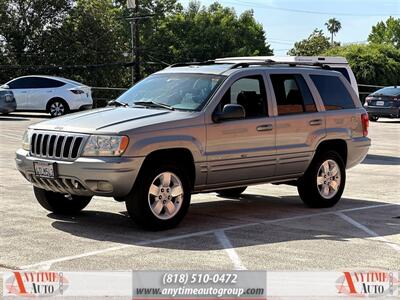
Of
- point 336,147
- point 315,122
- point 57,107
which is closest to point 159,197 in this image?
point 315,122

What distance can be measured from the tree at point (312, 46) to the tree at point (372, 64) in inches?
987

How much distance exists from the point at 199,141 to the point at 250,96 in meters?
1.20

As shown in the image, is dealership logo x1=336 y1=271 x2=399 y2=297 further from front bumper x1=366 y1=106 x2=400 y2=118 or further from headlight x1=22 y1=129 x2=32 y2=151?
front bumper x1=366 y1=106 x2=400 y2=118

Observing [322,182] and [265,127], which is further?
[322,182]

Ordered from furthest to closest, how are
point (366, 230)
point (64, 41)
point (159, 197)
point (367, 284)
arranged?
point (64, 41), point (366, 230), point (159, 197), point (367, 284)

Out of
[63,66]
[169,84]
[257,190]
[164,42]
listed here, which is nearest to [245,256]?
[169,84]

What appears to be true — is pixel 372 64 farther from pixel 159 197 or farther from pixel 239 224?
pixel 159 197

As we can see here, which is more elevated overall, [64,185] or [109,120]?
[109,120]

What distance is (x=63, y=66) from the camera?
45.2 m

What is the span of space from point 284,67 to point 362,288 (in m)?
4.59

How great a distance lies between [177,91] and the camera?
8.85 meters

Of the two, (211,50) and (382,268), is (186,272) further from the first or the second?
(211,50)

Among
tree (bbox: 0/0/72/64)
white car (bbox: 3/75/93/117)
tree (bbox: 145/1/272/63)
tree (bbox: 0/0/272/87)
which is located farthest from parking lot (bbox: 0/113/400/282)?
tree (bbox: 145/1/272/63)

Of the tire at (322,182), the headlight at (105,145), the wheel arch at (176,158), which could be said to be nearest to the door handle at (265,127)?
the tire at (322,182)
